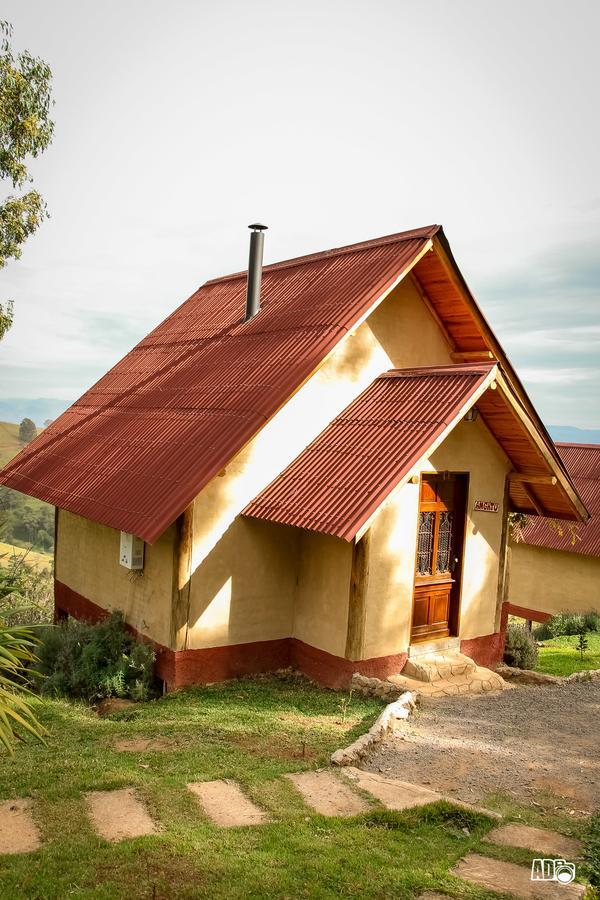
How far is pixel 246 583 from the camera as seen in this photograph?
10297 mm

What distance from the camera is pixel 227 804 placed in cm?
615

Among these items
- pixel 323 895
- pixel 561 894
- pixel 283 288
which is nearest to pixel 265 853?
pixel 323 895

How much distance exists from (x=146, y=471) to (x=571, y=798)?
258 inches

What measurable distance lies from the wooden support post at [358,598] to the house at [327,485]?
0.02 meters

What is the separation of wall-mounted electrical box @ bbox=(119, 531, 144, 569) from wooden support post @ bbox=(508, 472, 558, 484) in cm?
610

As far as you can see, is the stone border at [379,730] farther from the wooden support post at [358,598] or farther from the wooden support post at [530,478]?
the wooden support post at [530,478]

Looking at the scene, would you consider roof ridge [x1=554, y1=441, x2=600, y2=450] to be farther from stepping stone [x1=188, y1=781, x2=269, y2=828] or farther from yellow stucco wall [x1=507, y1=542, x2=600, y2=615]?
stepping stone [x1=188, y1=781, x2=269, y2=828]

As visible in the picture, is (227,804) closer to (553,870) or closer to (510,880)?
(510,880)

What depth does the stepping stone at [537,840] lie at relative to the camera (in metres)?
5.58

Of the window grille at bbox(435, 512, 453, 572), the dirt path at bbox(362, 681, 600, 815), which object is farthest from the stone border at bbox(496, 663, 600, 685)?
the window grille at bbox(435, 512, 453, 572)

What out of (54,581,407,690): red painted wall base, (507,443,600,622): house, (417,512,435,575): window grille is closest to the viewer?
(54,581,407,690): red painted wall base

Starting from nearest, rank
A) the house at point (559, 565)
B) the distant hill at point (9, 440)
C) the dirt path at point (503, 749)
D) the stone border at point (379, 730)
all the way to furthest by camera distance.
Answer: the dirt path at point (503, 749) → the stone border at point (379, 730) → the house at point (559, 565) → the distant hill at point (9, 440)

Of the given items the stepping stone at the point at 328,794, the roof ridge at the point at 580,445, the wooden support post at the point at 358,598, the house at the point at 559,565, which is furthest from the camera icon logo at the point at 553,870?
the roof ridge at the point at 580,445

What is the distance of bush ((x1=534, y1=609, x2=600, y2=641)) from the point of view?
22.5 metres
